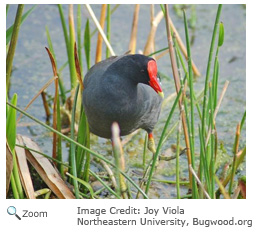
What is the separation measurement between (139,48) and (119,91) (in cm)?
152

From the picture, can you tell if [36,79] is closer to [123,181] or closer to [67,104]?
[67,104]

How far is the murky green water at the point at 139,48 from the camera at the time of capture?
2.78 m

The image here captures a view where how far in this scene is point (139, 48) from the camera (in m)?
3.48

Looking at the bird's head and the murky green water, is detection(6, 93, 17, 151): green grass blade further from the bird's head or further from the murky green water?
the murky green water

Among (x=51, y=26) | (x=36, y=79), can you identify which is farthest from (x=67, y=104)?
(x=51, y=26)

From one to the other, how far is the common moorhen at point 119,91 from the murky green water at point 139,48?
52 centimetres

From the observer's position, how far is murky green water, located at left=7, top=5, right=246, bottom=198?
2.78 metres

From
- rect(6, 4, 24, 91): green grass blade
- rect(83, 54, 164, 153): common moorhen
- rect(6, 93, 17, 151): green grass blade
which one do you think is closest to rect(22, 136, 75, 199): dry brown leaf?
rect(83, 54, 164, 153): common moorhen

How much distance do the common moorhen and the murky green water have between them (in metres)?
0.52

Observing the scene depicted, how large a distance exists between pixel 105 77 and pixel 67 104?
880 mm
